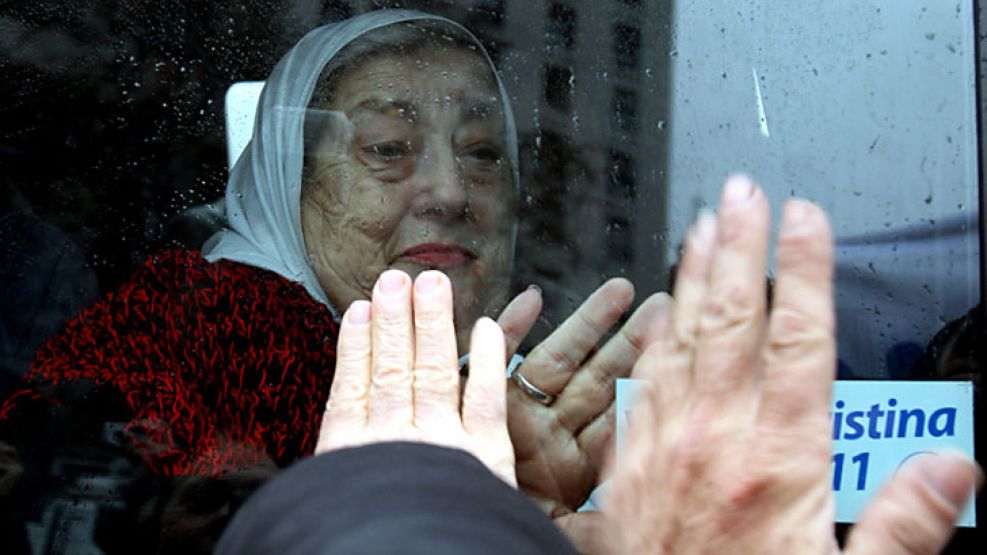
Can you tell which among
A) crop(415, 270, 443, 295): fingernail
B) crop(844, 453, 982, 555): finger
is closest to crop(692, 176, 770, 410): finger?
crop(844, 453, 982, 555): finger

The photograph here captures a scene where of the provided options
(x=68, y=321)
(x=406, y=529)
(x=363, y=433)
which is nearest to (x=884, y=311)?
(x=363, y=433)

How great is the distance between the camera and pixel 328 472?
83 cm

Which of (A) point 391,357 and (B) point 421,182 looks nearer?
(A) point 391,357

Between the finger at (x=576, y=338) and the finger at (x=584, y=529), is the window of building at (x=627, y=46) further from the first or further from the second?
the finger at (x=584, y=529)

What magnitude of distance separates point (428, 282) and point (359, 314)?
9 cm

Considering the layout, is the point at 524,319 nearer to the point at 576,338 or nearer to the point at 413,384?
the point at 576,338

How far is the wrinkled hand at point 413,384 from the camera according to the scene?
1084 millimetres

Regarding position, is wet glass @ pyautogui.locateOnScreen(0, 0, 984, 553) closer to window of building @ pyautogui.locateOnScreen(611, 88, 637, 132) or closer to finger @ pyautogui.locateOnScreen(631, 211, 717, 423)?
window of building @ pyautogui.locateOnScreen(611, 88, 637, 132)

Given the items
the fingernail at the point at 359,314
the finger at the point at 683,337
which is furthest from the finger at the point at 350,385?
the finger at the point at 683,337

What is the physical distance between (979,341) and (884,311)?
0.41 ft

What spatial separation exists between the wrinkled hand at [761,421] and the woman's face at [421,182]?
15.7 inches

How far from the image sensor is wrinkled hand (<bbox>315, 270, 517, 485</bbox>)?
1.08 metres

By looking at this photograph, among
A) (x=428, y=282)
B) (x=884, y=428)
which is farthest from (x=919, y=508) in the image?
(x=428, y=282)

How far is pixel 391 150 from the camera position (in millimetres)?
1325
